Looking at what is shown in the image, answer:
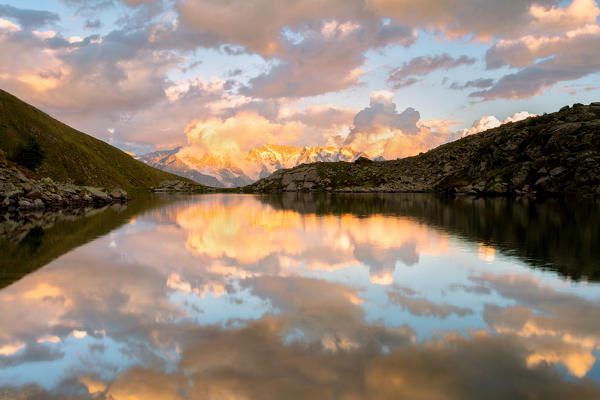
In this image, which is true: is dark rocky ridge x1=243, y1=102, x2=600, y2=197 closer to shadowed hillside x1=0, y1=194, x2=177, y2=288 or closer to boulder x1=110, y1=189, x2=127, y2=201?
shadowed hillside x1=0, y1=194, x2=177, y2=288

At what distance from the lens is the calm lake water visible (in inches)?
401

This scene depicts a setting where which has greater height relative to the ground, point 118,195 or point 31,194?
point 31,194

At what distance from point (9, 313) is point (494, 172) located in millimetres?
169958

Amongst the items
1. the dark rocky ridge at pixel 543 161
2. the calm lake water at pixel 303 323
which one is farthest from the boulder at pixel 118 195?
the dark rocky ridge at pixel 543 161

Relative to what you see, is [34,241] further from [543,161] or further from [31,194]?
[543,161]

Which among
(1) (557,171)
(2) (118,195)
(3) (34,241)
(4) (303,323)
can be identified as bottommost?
(4) (303,323)

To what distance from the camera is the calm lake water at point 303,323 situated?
10.2 m

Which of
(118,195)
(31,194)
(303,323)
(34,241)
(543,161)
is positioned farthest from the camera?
(543,161)

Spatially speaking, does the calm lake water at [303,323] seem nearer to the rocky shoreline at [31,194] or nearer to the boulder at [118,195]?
the rocky shoreline at [31,194]

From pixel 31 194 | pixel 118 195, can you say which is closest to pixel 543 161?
pixel 118 195

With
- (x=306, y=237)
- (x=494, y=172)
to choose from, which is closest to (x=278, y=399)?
(x=306, y=237)

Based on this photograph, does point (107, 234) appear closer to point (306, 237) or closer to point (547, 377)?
point (306, 237)

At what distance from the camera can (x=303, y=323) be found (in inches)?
580

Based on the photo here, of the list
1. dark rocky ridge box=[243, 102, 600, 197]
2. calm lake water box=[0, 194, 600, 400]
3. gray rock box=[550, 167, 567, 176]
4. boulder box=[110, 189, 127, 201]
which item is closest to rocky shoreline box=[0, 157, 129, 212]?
boulder box=[110, 189, 127, 201]
